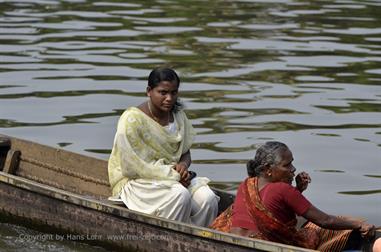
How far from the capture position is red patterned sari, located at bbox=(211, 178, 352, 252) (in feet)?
24.7

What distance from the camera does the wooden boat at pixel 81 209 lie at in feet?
26.2

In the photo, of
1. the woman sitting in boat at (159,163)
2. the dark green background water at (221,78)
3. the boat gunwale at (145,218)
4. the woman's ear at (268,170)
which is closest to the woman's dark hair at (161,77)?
the woman sitting in boat at (159,163)

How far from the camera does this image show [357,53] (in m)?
17.7

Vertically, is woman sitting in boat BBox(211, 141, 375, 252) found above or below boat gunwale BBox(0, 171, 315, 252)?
above

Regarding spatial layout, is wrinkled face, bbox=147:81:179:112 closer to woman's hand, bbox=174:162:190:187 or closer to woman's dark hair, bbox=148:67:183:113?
woman's dark hair, bbox=148:67:183:113

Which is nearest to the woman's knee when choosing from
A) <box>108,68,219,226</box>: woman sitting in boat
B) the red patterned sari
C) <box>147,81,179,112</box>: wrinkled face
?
<box>108,68,219,226</box>: woman sitting in boat

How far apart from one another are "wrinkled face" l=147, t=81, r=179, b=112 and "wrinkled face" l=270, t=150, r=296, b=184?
1.30 metres

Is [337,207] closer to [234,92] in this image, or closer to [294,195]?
[294,195]

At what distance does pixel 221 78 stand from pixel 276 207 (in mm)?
8558

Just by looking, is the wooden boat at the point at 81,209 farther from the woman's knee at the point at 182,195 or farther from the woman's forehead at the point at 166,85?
the woman's forehead at the point at 166,85

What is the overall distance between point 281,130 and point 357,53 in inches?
203

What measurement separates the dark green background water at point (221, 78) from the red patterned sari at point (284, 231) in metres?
1.92

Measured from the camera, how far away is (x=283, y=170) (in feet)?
24.7

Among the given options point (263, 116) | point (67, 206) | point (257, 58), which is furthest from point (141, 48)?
point (67, 206)
